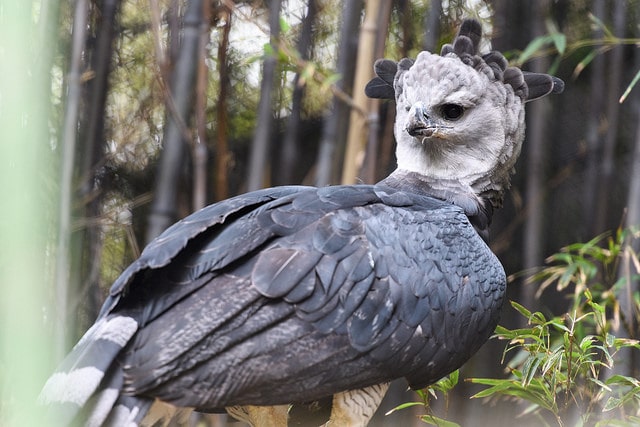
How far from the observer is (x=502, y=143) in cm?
232

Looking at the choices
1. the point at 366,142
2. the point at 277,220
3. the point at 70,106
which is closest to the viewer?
the point at 277,220

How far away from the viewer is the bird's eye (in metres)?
2.26

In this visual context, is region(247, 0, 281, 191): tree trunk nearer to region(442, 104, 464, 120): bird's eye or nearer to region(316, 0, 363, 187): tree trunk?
region(316, 0, 363, 187): tree trunk

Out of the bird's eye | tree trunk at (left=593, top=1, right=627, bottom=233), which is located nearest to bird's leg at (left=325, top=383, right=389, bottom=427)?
the bird's eye

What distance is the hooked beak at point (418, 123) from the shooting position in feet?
7.05

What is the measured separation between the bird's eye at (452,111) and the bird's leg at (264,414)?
92cm

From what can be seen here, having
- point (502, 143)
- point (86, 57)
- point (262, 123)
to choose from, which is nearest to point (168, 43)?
point (86, 57)

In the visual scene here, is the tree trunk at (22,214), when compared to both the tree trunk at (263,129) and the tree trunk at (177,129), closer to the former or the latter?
the tree trunk at (177,129)

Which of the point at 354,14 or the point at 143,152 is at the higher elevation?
the point at 354,14

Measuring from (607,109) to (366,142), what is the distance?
137cm

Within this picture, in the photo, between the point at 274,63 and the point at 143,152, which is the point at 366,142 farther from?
the point at 143,152

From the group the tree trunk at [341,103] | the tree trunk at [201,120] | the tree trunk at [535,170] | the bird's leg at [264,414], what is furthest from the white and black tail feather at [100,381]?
the tree trunk at [535,170]

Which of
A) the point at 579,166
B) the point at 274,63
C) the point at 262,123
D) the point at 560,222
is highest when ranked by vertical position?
the point at 274,63

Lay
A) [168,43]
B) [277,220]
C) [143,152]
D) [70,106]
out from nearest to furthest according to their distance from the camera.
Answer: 1. [277,220]
2. [70,106]
3. [168,43]
4. [143,152]
